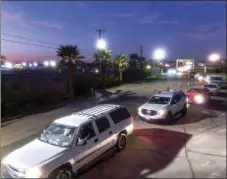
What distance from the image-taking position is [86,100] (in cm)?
586

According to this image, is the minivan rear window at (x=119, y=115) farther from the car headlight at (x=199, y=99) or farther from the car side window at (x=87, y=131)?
the car headlight at (x=199, y=99)

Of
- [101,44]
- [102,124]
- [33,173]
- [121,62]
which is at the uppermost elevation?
[101,44]

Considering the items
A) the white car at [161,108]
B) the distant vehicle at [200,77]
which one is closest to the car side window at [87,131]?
the white car at [161,108]

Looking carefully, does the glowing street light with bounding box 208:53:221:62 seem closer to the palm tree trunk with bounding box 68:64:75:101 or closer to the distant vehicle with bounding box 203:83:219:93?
the distant vehicle with bounding box 203:83:219:93

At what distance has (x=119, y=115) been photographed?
668 centimetres

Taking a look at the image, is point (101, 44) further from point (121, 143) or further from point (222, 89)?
point (222, 89)

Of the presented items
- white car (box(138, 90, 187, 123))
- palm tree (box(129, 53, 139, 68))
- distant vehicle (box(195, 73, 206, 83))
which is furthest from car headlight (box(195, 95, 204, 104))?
palm tree (box(129, 53, 139, 68))

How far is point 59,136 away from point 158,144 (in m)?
2.70

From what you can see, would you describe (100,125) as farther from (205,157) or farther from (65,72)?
(205,157)

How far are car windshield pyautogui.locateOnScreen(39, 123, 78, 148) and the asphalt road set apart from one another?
378mm

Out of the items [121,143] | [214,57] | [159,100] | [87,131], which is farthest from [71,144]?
[159,100]

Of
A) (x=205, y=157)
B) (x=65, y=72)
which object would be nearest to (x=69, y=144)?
(x=65, y=72)

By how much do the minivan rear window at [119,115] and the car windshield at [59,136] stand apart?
177 centimetres

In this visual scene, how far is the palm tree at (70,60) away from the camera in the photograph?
4.27 meters
